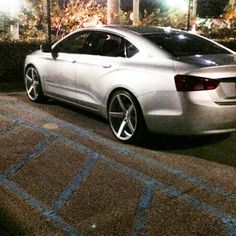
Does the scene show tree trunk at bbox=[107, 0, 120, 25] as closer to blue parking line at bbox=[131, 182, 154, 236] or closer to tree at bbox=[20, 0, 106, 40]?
tree at bbox=[20, 0, 106, 40]

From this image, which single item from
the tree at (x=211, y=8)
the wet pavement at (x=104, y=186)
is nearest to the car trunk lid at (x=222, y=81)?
the wet pavement at (x=104, y=186)

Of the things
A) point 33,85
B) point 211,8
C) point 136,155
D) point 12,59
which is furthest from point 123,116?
point 211,8

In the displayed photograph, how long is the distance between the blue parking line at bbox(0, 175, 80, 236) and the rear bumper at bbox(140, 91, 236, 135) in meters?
1.90

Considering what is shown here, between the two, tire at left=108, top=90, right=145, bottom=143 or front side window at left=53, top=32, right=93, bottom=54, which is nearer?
tire at left=108, top=90, right=145, bottom=143

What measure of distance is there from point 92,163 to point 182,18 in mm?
20510

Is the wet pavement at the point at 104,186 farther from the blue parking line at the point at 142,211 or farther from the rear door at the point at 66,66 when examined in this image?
the rear door at the point at 66,66

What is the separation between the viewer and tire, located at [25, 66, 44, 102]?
7816 millimetres

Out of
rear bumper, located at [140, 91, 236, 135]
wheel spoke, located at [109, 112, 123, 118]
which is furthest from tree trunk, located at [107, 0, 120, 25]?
rear bumper, located at [140, 91, 236, 135]

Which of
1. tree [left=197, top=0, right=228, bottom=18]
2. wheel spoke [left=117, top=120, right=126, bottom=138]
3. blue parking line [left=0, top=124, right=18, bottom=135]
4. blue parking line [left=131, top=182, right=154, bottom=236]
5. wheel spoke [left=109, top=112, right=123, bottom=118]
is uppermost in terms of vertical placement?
wheel spoke [left=109, top=112, right=123, bottom=118]

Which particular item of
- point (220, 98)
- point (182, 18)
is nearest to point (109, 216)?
point (220, 98)

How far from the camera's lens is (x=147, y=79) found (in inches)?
212

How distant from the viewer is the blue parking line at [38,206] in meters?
3.62

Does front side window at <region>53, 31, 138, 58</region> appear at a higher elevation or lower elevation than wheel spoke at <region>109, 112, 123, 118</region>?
higher

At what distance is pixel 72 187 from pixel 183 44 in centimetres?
261
